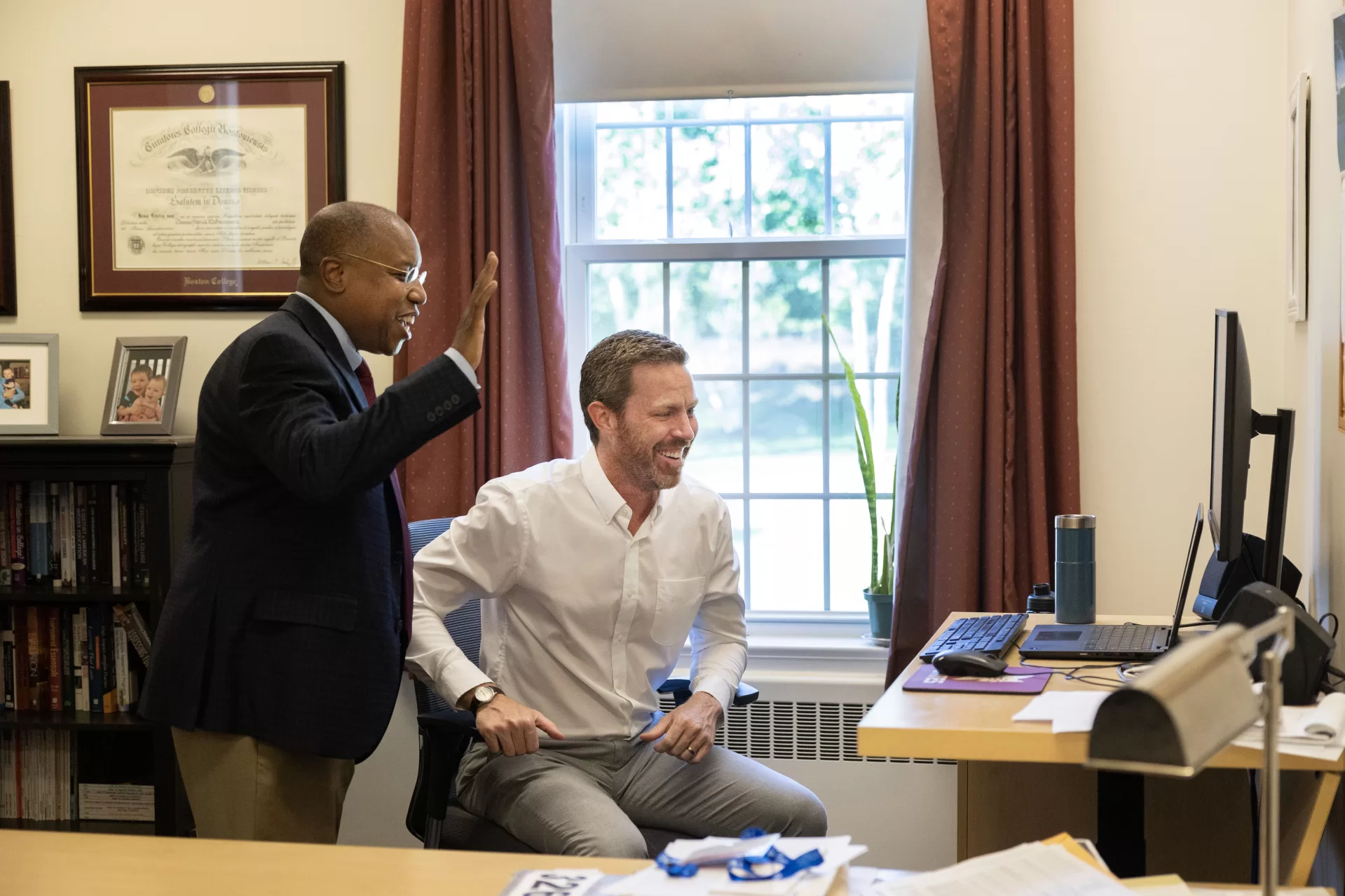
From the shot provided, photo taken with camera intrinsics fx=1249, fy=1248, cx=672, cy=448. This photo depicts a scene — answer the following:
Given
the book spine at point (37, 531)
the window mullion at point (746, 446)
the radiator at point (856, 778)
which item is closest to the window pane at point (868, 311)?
the window mullion at point (746, 446)

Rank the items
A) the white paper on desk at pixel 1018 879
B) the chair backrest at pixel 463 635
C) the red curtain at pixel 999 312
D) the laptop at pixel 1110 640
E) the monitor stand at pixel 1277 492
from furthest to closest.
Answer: the red curtain at pixel 999 312, the chair backrest at pixel 463 635, the laptop at pixel 1110 640, the monitor stand at pixel 1277 492, the white paper on desk at pixel 1018 879

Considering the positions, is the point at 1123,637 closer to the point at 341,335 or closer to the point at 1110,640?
the point at 1110,640

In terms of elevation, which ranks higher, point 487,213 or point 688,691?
point 487,213

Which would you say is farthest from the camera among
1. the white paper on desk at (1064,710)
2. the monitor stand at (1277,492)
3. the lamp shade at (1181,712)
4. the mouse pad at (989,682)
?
the monitor stand at (1277,492)

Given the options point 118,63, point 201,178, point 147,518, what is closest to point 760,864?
point 147,518

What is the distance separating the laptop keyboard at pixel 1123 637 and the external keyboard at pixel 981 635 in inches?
5.3

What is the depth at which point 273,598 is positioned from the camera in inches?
75.2

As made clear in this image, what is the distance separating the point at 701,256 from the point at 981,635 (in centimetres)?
153

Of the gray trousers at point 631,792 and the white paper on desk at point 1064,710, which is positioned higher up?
the white paper on desk at point 1064,710

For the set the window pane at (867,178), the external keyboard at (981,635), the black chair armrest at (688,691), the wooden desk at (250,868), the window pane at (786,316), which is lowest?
the black chair armrest at (688,691)

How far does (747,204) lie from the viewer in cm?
337

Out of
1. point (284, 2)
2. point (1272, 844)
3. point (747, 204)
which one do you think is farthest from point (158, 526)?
point (1272, 844)

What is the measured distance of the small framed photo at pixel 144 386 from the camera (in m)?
3.23

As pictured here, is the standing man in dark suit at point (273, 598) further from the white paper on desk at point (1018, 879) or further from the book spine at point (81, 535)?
the book spine at point (81, 535)
